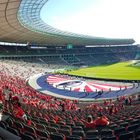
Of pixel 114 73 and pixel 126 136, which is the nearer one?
pixel 126 136

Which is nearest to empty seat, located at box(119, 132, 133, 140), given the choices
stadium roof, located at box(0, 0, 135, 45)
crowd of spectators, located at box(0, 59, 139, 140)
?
crowd of spectators, located at box(0, 59, 139, 140)

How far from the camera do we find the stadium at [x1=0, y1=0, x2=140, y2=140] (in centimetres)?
771

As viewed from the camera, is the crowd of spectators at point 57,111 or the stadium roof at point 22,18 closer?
the crowd of spectators at point 57,111

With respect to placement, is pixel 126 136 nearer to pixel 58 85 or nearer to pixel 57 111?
pixel 57 111

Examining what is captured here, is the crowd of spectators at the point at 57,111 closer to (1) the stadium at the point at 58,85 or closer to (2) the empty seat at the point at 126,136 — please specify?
(1) the stadium at the point at 58,85

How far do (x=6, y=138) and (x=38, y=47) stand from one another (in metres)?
84.6

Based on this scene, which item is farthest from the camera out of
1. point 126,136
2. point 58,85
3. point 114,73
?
point 114,73

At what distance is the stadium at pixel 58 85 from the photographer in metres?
7.71

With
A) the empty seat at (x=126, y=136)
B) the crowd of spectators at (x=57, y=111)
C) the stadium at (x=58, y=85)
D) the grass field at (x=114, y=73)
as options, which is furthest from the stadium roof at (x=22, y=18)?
the empty seat at (x=126, y=136)

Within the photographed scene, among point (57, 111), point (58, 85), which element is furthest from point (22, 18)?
point (57, 111)

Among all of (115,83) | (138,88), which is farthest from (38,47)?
(138,88)

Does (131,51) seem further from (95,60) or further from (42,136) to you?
(42,136)

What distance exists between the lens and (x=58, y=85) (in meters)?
39.5

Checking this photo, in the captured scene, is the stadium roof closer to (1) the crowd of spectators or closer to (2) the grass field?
(1) the crowd of spectators
